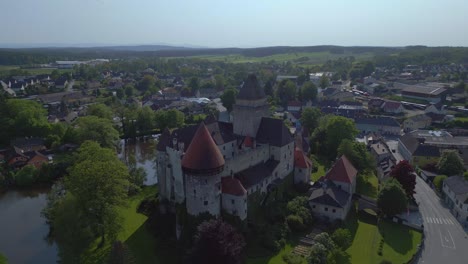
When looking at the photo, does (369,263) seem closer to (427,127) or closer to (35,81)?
(427,127)

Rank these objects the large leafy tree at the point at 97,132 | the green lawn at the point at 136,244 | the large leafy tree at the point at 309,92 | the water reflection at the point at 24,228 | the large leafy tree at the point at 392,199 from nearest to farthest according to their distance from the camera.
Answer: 1. the green lawn at the point at 136,244
2. the water reflection at the point at 24,228
3. the large leafy tree at the point at 392,199
4. the large leafy tree at the point at 97,132
5. the large leafy tree at the point at 309,92

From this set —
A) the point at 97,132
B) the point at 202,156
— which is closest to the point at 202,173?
the point at 202,156

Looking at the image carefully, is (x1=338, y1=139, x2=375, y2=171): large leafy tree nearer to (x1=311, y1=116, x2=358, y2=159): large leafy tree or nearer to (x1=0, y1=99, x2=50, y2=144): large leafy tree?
(x1=311, y1=116, x2=358, y2=159): large leafy tree

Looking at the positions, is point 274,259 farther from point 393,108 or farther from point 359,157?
point 393,108

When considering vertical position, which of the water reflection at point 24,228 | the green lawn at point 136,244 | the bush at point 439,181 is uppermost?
the bush at point 439,181

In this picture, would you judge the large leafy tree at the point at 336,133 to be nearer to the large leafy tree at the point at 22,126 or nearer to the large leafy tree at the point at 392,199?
the large leafy tree at the point at 392,199

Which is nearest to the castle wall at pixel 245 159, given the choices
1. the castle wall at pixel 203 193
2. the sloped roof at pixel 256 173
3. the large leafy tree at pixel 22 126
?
the sloped roof at pixel 256 173

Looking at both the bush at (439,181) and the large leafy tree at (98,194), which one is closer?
the large leafy tree at (98,194)

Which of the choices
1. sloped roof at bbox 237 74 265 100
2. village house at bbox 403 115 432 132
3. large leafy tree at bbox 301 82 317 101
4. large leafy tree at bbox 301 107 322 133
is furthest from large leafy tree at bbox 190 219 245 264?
large leafy tree at bbox 301 82 317 101
